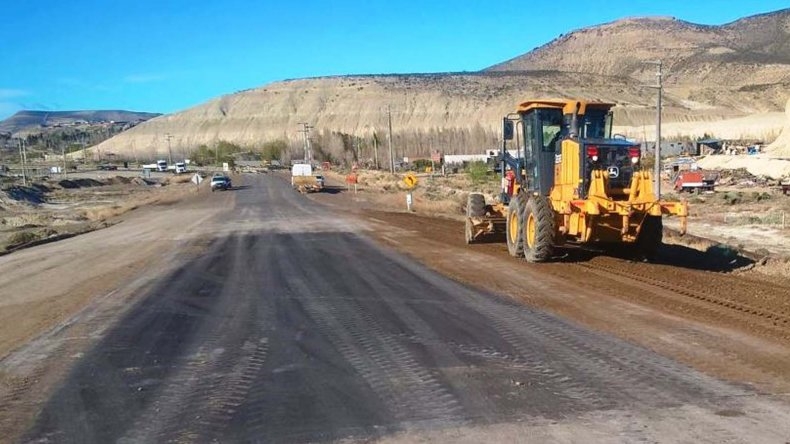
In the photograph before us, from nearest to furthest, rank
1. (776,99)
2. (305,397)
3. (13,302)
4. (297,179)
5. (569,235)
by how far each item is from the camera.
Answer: (305,397) < (13,302) < (569,235) < (297,179) < (776,99)

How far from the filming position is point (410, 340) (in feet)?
29.3

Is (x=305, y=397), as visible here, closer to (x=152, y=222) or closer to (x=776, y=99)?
(x=152, y=222)

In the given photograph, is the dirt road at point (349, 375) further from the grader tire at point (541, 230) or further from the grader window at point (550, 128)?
the grader window at point (550, 128)

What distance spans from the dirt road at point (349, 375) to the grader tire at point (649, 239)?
328 centimetres

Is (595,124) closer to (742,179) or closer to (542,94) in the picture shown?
(742,179)

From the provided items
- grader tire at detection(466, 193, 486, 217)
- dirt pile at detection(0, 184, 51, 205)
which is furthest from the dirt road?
dirt pile at detection(0, 184, 51, 205)

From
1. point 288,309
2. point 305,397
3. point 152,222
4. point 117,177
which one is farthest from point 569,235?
point 117,177

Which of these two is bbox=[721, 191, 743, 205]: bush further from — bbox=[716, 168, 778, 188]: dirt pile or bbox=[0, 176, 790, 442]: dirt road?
bbox=[0, 176, 790, 442]: dirt road

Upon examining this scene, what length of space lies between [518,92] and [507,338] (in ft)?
538

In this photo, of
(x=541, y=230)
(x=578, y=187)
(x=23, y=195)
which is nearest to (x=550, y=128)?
(x=578, y=187)

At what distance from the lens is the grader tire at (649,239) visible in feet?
50.2

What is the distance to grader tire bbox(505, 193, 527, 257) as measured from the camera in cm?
1638

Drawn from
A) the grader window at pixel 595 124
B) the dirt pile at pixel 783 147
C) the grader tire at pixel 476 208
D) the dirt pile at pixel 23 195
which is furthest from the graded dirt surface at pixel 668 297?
the dirt pile at pixel 23 195

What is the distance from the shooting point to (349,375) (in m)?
7.55
